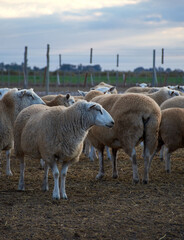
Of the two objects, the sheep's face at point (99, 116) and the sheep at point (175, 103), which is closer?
the sheep's face at point (99, 116)

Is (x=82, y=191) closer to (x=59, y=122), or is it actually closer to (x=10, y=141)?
(x=59, y=122)

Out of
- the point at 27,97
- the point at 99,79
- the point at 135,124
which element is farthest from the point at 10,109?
the point at 99,79

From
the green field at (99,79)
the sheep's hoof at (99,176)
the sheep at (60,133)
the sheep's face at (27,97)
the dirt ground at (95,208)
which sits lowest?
the sheep's hoof at (99,176)

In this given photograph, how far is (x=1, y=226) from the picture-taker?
4.40 m

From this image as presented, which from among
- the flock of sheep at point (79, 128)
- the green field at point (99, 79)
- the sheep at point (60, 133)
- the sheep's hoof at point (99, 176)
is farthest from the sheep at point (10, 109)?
the green field at point (99, 79)

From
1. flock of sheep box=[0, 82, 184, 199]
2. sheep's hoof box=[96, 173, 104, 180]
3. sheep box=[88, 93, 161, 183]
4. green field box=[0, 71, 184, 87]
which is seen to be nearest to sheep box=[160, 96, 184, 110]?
flock of sheep box=[0, 82, 184, 199]

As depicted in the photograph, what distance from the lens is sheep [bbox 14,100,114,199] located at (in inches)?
219

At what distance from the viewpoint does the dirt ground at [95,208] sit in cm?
424

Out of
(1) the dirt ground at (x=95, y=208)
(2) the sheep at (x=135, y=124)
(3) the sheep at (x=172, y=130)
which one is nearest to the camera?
(1) the dirt ground at (x=95, y=208)

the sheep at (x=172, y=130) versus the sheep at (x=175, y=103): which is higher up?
the sheep at (x=175, y=103)

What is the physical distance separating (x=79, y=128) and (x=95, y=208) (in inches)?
45.0

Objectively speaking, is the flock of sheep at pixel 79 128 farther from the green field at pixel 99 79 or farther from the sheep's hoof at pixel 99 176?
the green field at pixel 99 79

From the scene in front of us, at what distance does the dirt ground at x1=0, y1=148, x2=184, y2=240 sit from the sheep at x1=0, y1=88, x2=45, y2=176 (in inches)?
23.3

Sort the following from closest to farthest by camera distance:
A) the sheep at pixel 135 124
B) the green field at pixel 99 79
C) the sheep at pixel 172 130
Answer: the sheep at pixel 135 124
the sheep at pixel 172 130
the green field at pixel 99 79
